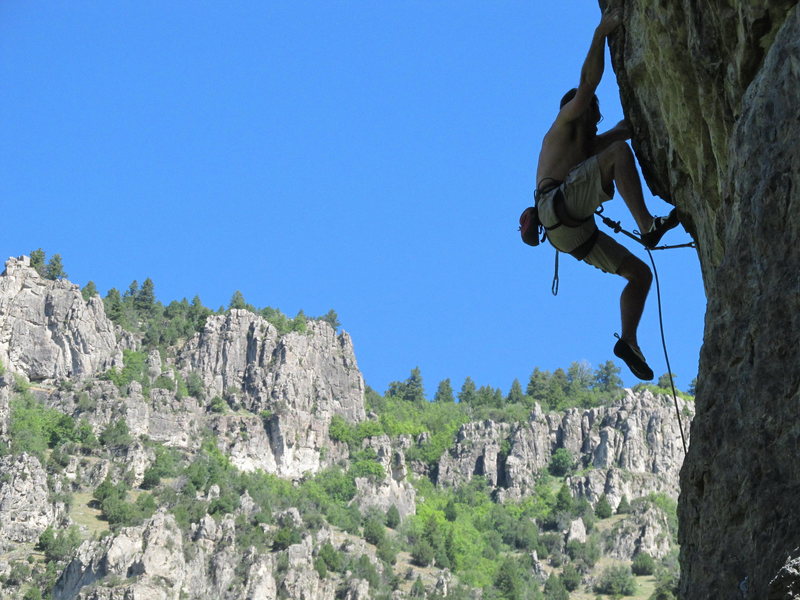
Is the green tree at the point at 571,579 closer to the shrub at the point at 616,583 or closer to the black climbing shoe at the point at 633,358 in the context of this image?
the shrub at the point at 616,583

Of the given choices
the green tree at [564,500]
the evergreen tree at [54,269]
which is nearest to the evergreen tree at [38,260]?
the evergreen tree at [54,269]

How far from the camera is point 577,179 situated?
666 cm

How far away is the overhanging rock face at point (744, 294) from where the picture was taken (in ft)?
13.7

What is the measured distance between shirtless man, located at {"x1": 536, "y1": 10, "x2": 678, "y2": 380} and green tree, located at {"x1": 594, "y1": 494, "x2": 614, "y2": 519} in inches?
4524

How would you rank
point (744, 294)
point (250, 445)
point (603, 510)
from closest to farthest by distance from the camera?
point (744, 294), point (603, 510), point (250, 445)

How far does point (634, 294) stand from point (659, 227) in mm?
576

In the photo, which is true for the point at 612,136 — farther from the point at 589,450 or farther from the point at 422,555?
the point at 589,450

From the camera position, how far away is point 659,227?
21.5 feet

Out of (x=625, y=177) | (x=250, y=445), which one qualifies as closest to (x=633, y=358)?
(x=625, y=177)

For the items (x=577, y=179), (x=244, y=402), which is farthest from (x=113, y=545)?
(x=577, y=179)

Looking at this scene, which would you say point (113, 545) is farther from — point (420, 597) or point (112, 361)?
point (112, 361)

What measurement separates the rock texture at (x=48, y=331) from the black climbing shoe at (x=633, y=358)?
390 feet

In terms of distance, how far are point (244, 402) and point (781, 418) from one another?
13202 centimetres

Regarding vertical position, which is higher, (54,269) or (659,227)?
(54,269)
